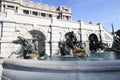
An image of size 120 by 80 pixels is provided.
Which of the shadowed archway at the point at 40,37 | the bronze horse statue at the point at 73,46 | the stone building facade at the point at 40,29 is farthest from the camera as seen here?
the shadowed archway at the point at 40,37

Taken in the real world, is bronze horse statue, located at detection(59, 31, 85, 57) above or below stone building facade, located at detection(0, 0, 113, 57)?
below

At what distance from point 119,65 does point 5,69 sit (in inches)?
195

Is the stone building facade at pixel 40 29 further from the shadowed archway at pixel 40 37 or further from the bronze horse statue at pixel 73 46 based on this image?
the bronze horse statue at pixel 73 46

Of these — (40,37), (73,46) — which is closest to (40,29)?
(40,37)

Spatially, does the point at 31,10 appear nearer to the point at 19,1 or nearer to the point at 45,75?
the point at 19,1

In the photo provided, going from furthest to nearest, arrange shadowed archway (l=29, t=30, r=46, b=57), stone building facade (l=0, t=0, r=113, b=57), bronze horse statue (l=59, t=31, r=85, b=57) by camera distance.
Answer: shadowed archway (l=29, t=30, r=46, b=57) → stone building facade (l=0, t=0, r=113, b=57) → bronze horse statue (l=59, t=31, r=85, b=57)

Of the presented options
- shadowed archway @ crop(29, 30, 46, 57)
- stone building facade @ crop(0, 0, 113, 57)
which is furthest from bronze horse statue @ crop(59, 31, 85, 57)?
shadowed archway @ crop(29, 30, 46, 57)

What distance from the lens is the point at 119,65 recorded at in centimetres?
483

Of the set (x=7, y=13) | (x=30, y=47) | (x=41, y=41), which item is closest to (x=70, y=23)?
(x=41, y=41)

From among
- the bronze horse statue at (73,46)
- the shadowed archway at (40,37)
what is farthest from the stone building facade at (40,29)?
the bronze horse statue at (73,46)

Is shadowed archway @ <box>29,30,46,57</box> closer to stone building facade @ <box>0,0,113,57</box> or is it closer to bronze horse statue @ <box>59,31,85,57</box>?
stone building facade @ <box>0,0,113,57</box>

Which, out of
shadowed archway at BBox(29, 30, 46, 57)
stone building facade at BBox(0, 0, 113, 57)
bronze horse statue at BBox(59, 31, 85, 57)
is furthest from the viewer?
shadowed archway at BBox(29, 30, 46, 57)

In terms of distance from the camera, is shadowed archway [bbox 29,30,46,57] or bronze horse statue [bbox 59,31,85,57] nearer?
bronze horse statue [bbox 59,31,85,57]

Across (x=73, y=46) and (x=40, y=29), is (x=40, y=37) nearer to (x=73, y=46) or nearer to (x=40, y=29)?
(x=40, y=29)
